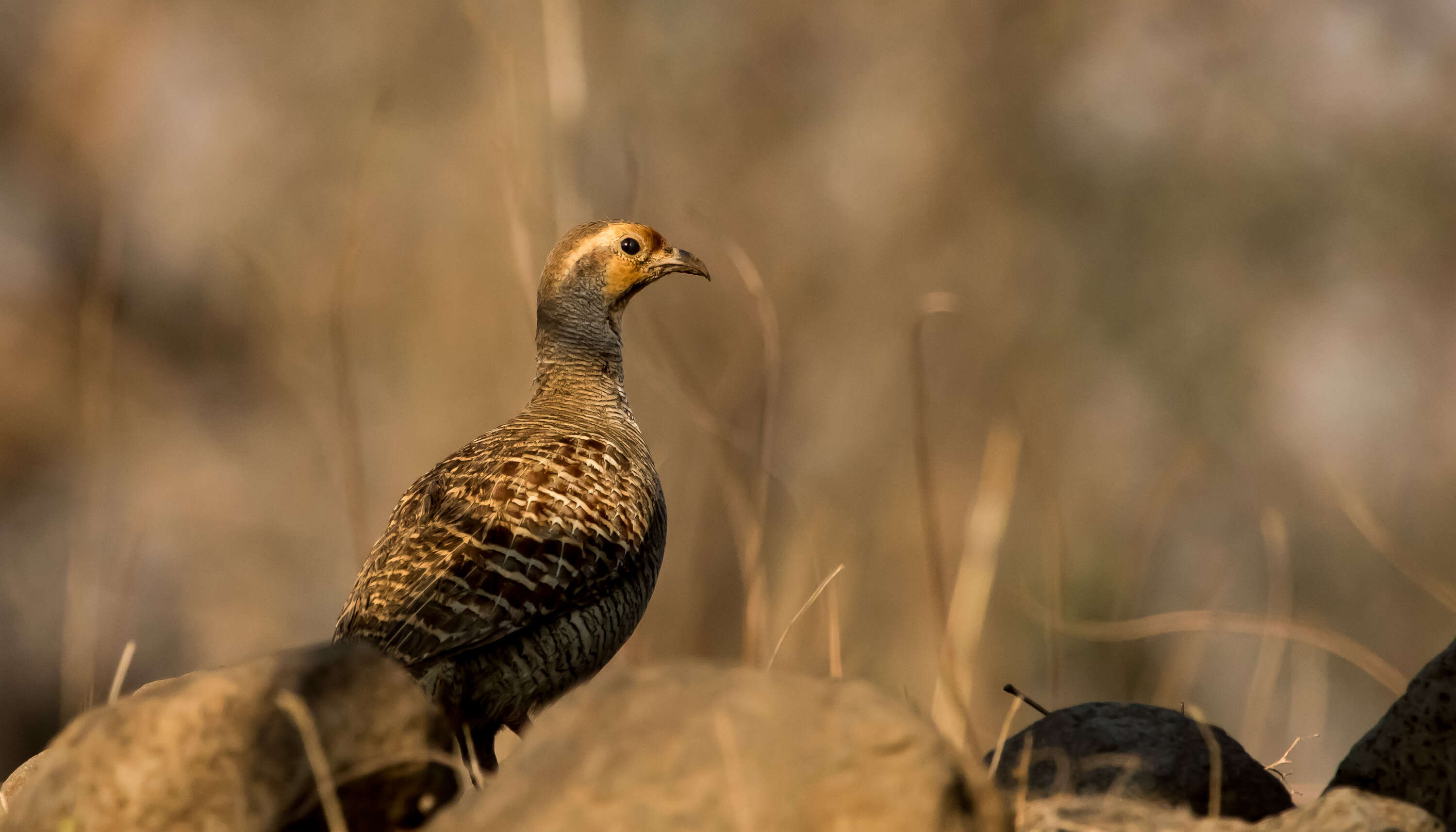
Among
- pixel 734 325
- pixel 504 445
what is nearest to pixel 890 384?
pixel 734 325

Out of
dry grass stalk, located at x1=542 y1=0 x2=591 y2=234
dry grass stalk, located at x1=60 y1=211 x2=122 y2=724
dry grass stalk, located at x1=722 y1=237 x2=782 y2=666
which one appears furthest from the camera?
dry grass stalk, located at x1=60 y1=211 x2=122 y2=724

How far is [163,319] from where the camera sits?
11.8 metres

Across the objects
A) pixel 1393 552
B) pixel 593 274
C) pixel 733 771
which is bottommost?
pixel 1393 552

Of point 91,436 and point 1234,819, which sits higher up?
point 91,436

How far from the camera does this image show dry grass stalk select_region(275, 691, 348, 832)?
2.09m

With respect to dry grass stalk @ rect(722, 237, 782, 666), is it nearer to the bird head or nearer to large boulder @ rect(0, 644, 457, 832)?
large boulder @ rect(0, 644, 457, 832)

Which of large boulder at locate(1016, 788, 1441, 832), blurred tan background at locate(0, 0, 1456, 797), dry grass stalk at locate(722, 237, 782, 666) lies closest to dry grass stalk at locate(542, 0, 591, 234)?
blurred tan background at locate(0, 0, 1456, 797)

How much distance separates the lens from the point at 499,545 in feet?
13.0

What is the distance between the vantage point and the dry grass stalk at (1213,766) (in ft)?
7.88

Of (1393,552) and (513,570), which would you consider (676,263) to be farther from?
(1393,552)

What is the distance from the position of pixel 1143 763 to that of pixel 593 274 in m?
3.17

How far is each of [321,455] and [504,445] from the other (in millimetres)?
Result: 8488

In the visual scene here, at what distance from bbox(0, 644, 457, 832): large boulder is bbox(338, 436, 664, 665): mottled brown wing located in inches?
57.8

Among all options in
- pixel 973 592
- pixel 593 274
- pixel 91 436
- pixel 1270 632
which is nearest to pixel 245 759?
pixel 973 592
